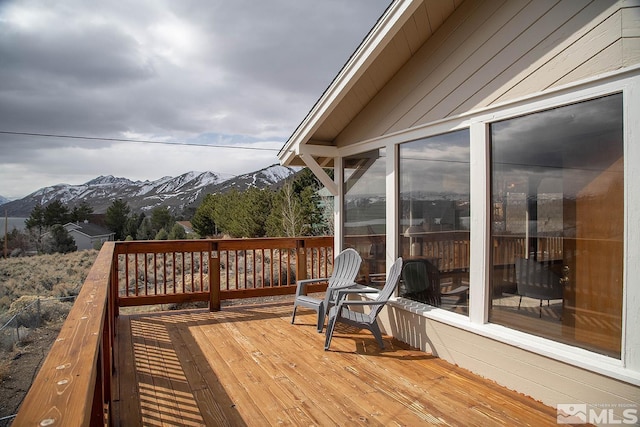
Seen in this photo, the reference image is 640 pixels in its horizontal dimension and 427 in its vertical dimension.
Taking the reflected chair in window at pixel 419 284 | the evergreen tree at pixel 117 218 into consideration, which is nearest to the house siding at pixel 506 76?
the reflected chair in window at pixel 419 284

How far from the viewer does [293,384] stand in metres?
3.04

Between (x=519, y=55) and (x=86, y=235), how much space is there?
115ft

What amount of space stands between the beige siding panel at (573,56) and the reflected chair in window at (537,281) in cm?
127

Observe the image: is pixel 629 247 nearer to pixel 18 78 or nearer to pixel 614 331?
pixel 614 331

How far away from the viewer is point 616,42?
2258 mm

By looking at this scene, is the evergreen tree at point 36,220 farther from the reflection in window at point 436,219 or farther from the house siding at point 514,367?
the house siding at point 514,367

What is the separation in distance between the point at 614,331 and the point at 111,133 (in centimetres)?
2736

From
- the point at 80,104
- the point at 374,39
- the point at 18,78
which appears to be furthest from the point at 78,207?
the point at 374,39

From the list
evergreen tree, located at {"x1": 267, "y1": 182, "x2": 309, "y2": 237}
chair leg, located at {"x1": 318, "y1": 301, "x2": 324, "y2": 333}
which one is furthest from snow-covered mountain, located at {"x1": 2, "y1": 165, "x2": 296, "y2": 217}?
chair leg, located at {"x1": 318, "y1": 301, "x2": 324, "y2": 333}

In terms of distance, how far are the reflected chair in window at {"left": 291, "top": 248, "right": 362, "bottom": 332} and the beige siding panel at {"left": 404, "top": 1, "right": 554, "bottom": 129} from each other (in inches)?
67.7

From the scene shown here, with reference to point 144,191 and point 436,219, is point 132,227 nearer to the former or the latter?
point 144,191

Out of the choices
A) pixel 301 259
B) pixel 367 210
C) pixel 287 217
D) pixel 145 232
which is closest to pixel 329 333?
pixel 367 210

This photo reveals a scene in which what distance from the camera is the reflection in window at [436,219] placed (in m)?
3.32

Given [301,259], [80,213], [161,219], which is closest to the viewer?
[301,259]
